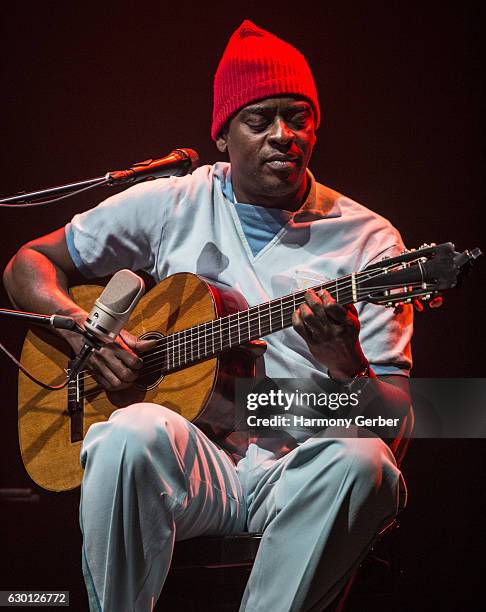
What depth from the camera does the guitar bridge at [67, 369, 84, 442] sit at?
2357 millimetres

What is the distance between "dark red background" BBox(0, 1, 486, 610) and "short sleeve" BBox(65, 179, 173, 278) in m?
0.27

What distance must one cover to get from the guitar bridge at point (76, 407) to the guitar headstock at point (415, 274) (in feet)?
2.85

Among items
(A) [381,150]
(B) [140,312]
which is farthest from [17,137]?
(A) [381,150]

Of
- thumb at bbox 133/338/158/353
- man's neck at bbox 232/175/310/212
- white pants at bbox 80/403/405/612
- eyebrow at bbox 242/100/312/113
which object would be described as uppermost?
eyebrow at bbox 242/100/312/113

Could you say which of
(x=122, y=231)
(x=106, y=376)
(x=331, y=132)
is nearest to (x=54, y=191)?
(x=122, y=231)

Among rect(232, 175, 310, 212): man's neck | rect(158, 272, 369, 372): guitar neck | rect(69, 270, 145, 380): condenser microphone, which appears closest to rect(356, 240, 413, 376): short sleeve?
rect(158, 272, 369, 372): guitar neck

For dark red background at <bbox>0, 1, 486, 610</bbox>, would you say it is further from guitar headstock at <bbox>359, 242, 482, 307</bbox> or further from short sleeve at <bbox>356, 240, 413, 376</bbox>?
guitar headstock at <bbox>359, 242, 482, 307</bbox>

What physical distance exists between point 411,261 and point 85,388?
3.21 feet

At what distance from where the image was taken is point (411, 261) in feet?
6.23

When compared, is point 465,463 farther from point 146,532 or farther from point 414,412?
point 146,532

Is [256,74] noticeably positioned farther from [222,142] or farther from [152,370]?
[152,370]

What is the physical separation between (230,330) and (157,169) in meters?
0.44

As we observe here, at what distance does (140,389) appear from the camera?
7.46 feet

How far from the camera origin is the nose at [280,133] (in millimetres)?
2316
